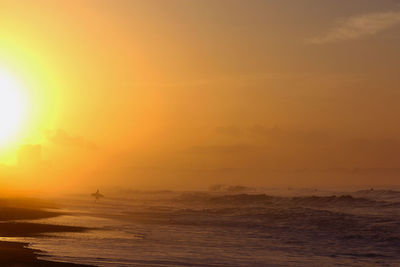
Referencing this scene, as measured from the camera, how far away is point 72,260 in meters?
19.9

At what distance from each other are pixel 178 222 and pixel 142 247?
653 inches

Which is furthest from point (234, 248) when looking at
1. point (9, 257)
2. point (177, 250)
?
point (9, 257)

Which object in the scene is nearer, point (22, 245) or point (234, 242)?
point (22, 245)

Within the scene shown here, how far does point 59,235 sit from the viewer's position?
28.8 meters

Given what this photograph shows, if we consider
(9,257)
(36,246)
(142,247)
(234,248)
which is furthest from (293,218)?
(9,257)

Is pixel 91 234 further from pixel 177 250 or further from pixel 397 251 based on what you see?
pixel 397 251

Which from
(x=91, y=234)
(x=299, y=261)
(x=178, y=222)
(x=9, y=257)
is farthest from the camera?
(x=178, y=222)

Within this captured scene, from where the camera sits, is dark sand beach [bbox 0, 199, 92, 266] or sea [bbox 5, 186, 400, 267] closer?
dark sand beach [bbox 0, 199, 92, 266]

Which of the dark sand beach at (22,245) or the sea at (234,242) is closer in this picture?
the dark sand beach at (22,245)

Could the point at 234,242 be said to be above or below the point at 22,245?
below

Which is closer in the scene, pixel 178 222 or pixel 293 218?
pixel 178 222

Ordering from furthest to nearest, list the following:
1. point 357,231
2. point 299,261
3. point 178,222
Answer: point 178,222, point 357,231, point 299,261

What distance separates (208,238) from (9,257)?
12.9 m

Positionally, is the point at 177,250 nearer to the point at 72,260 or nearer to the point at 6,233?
the point at 72,260
